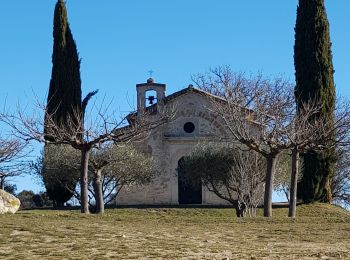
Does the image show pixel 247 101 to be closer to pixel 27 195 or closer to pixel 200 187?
pixel 200 187

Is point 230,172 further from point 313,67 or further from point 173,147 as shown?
point 173,147

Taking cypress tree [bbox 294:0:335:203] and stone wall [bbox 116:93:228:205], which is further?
stone wall [bbox 116:93:228:205]

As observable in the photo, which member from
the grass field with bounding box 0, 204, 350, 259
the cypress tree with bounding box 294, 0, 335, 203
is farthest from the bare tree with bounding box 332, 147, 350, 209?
the grass field with bounding box 0, 204, 350, 259

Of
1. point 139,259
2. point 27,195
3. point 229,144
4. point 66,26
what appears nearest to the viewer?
point 139,259

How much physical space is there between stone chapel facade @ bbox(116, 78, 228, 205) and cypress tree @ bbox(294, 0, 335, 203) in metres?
6.25

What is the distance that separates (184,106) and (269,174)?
19.0 m

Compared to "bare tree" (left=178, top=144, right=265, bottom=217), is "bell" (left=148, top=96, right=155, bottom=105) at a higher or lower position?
higher

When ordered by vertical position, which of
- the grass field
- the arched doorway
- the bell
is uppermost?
the bell

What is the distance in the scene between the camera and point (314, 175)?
119 feet

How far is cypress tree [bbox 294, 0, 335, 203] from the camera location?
34500mm

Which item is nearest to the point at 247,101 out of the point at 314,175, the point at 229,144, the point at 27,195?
the point at 229,144

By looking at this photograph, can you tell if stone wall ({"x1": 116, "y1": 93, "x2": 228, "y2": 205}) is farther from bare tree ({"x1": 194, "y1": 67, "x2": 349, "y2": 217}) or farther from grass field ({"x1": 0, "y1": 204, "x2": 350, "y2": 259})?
grass field ({"x1": 0, "y1": 204, "x2": 350, "y2": 259})

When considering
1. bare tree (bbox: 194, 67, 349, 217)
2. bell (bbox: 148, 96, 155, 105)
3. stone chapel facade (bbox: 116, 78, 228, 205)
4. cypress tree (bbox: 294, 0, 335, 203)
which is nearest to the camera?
bare tree (bbox: 194, 67, 349, 217)

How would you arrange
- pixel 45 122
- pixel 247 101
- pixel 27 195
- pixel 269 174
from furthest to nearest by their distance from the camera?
pixel 27 195, pixel 247 101, pixel 45 122, pixel 269 174
